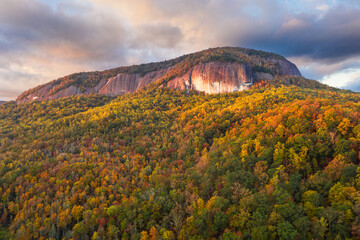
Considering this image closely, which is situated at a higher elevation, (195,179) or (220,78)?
(220,78)

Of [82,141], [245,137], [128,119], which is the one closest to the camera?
[245,137]

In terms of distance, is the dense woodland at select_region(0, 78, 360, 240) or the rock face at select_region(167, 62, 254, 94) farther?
the rock face at select_region(167, 62, 254, 94)

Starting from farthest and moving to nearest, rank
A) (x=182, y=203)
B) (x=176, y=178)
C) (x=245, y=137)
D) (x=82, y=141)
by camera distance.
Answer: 1. (x=82, y=141)
2. (x=245, y=137)
3. (x=176, y=178)
4. (x=182, y=203)

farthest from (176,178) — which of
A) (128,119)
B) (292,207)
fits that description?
(128,119)

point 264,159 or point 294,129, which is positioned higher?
point 294,129

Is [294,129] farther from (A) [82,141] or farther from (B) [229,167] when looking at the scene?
(A) [82,141]

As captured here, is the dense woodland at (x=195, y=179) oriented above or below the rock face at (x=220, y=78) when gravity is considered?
below

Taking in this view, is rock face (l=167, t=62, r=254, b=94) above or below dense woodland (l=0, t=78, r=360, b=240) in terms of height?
above

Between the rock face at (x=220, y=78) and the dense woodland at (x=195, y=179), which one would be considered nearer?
the dense woodland at (x=195, y=179)
